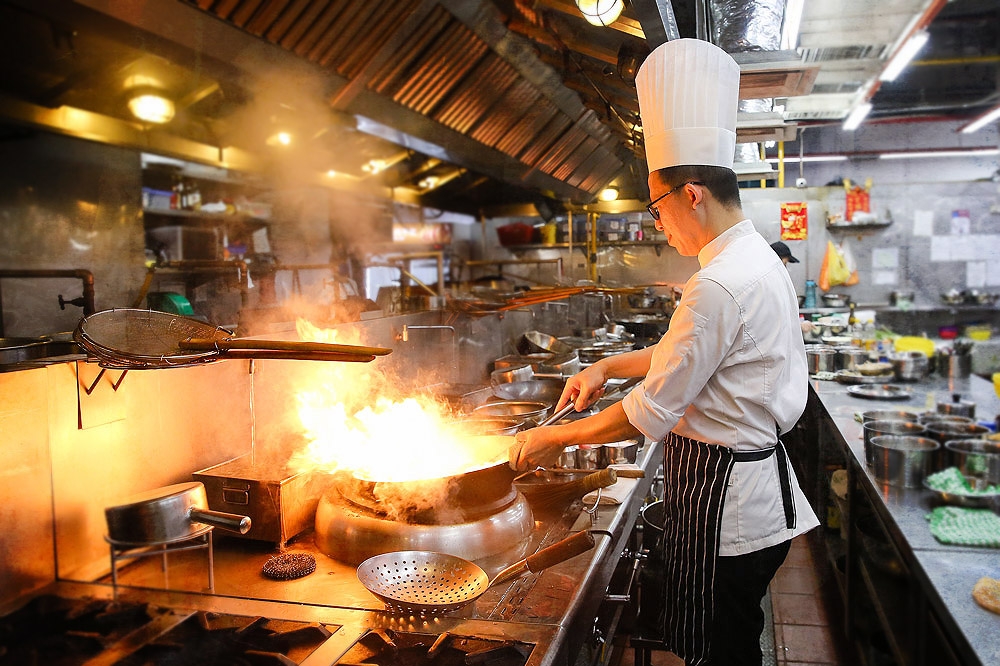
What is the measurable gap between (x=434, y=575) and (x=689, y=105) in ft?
5.22

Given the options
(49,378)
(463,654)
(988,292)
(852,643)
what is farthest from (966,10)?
(988,292)

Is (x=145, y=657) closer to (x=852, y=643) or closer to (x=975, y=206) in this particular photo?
(x=852, y=643)

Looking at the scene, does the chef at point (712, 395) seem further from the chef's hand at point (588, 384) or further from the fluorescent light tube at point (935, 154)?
the fluorescent light tube at point (935, 154)

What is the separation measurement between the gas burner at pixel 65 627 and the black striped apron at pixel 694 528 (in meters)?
1.42

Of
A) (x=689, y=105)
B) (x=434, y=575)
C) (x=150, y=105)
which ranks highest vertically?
(x=150, y=105)

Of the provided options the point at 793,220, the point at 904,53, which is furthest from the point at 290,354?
the point at 793,220

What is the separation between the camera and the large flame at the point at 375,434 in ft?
6.64

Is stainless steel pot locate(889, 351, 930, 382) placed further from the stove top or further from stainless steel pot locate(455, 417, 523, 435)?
the stove top

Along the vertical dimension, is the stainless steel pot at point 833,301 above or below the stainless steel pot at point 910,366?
above

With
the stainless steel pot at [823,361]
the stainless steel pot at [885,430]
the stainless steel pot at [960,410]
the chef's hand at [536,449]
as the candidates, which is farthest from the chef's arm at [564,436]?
the stainless steel pot at [823,361]

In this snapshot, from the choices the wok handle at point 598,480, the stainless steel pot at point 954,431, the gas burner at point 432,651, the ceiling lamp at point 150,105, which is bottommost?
the gas burner at point 432,651

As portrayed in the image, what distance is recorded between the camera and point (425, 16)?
2801mm

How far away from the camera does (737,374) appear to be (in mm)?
1802

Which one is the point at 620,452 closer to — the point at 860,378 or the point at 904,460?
the point at 904,460
